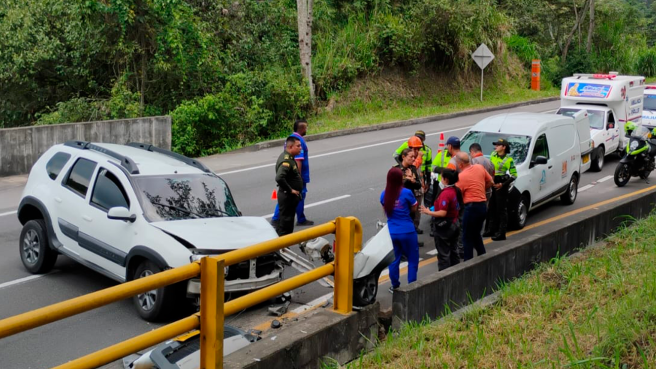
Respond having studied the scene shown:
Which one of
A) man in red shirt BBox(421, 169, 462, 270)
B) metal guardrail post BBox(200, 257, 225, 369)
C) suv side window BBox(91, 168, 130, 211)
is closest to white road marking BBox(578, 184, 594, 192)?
man in red shirt BBox(421, 169, 462, 270)

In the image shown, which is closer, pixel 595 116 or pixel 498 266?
pixel 498 266

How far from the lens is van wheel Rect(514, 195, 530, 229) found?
13156 millimetres

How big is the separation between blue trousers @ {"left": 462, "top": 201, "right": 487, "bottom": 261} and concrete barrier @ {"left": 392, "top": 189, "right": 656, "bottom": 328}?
2.98 feet

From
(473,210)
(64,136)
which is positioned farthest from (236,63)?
(473,210)

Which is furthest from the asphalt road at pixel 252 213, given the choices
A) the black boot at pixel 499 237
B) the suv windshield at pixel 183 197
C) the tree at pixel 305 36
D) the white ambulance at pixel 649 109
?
the tree at pixel 305 36

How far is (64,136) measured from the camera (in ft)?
59.7

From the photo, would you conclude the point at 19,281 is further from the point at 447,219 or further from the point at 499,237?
the point at 499,237

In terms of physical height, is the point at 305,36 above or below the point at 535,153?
above

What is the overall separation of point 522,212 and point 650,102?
13.4m

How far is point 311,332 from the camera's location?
19.1 feet

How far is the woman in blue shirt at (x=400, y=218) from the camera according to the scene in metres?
8.74

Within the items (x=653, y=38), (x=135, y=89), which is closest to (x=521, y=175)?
(x=135, y=89)

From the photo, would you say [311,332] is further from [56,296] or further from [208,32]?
[208,32]

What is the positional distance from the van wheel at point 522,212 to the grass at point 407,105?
11.6 meters
